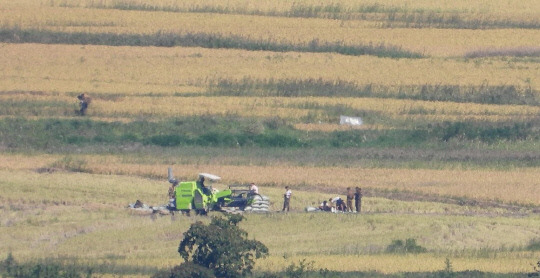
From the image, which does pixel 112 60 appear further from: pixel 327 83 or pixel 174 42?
pixel 327 83

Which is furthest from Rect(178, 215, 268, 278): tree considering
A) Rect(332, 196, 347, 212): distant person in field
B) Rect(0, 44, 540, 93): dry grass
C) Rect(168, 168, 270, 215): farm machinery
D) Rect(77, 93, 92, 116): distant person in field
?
Rect(0, 44, 540, 93): dry grass

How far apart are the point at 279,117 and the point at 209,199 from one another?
13.1 m

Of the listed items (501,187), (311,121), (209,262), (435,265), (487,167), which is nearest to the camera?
(209,262)

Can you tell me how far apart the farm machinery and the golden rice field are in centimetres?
67

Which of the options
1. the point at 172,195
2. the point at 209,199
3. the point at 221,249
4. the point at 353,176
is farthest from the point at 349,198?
the point at 221,249

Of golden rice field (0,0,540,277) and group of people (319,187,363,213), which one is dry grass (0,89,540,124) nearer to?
golden rice field (0,0,540,277)

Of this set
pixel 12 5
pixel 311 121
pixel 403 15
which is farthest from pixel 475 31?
pixel 12 5

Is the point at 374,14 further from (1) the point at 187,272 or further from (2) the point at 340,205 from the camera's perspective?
(1) the point at 187,272

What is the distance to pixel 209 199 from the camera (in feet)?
112

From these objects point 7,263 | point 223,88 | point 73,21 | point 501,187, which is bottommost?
point 7,263

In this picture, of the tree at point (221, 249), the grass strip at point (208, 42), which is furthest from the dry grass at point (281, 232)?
the grass strip at point (208, 42)

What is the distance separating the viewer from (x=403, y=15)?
61.4m

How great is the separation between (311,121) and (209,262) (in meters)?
20.1

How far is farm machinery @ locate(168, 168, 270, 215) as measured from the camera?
1326 inches
